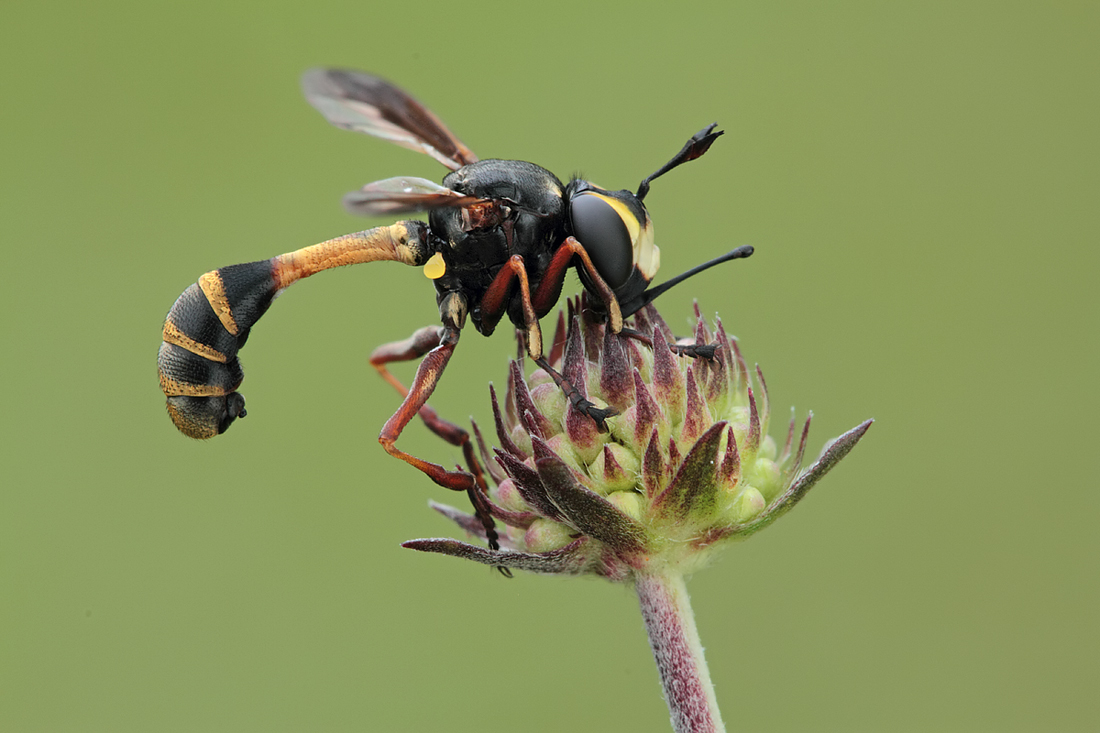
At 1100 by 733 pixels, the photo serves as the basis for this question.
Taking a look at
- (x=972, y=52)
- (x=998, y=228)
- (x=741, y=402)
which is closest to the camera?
(x=741, y=402)

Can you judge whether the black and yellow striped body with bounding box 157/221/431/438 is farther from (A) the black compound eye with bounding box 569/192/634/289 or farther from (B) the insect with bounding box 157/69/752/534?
(A) the black compound eye with bounding box 569/192/634/289

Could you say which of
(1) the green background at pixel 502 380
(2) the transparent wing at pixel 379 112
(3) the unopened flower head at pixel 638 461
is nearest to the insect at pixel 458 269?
(3) the unopened flower head at pixel 638 461

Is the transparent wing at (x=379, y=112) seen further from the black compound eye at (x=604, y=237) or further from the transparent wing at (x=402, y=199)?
the black compound eye at (x=604, y=237)

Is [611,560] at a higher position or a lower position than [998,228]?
lower

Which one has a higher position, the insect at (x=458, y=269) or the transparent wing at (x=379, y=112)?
the transparent wing at (x=379, y=112)

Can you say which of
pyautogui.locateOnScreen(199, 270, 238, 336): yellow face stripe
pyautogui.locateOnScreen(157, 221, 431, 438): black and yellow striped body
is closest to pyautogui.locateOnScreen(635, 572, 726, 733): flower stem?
pyautogui.locateOnScreen(157, 221, 431, 438): black and yellow striped body

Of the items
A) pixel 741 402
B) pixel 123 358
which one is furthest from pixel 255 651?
pixel 741 402

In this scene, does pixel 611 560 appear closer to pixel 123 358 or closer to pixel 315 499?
pixel 315 499
